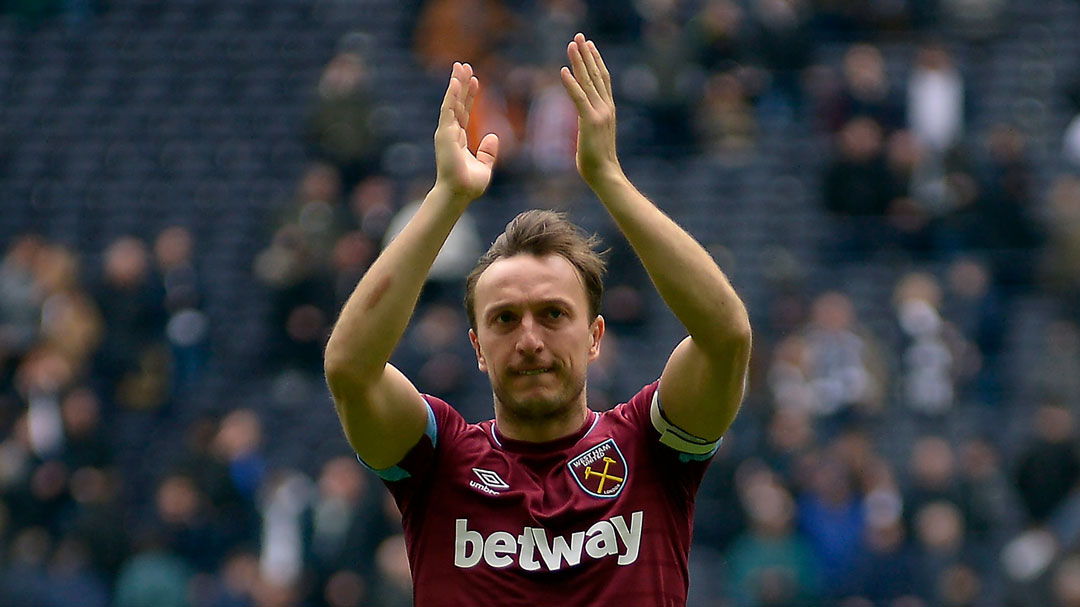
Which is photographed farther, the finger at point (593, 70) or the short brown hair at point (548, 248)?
the short brown hair at point (548, 248)

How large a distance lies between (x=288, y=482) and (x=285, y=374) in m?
1.85

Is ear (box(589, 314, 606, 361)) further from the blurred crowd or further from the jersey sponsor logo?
the blurred crowd

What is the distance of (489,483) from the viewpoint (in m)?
4.38

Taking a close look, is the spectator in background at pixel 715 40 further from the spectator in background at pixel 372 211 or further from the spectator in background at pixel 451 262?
the spectator in background at pixel 372 211

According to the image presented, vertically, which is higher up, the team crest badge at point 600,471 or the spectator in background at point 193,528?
the team crest badge at point 600,471

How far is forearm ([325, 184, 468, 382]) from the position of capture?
407 centimetres

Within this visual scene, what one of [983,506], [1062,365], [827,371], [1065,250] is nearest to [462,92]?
[983,506]

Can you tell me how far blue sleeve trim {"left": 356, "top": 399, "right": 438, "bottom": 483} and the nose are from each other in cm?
35

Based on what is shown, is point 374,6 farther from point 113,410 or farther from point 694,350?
point 694,350

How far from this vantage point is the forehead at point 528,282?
4.30 m

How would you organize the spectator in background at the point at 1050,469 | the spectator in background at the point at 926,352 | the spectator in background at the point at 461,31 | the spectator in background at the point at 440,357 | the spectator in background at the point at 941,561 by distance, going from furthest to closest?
the spectator in background at the point at 461,31 < the spectator in background at the point at 926,352 < the spectator in background at the point at 440,357 < the spectator in background at the point at 1050,469 < the spectator in background at the point at 941,561

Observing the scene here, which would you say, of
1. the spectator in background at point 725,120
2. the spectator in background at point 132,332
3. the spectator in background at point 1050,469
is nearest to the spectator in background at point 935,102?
the spectator in background at point 725,120

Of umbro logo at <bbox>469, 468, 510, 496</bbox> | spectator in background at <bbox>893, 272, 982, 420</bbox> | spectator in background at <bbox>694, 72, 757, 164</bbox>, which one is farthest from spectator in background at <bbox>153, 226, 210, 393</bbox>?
umbro logo at <bbox>469, 468, 510, 496</bbox>

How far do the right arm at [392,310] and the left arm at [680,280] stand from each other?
31 centimetres
